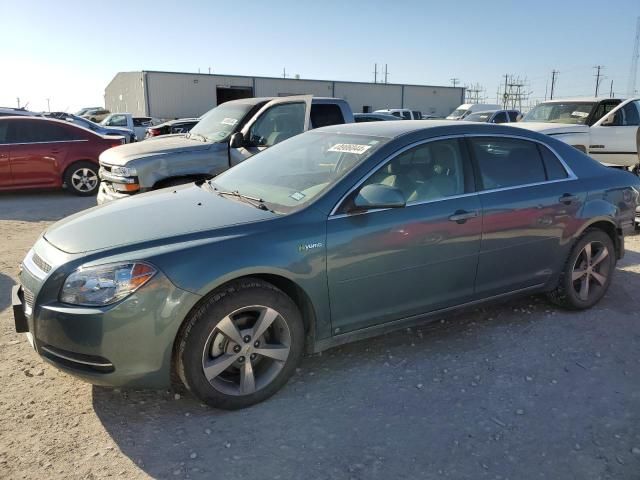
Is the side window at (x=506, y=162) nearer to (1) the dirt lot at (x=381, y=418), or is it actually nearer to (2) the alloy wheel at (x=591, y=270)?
(2) the alloy wheel at (x=591, y=270)

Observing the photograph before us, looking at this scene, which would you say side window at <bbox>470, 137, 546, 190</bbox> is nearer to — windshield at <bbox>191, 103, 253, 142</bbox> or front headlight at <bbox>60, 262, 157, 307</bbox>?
front headlight at <bbox>60, 262, 157, 307</bbox>

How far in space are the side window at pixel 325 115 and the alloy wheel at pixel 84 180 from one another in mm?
5394

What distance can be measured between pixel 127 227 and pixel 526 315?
3339mm

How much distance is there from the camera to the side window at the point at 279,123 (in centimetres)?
772

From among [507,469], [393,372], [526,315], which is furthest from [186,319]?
[526,315]

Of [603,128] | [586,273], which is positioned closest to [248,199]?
[586,273]

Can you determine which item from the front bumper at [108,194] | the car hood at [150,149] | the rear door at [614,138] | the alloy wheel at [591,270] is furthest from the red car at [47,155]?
the rear door at [614,138]

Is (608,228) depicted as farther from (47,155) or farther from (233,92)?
(233,92)

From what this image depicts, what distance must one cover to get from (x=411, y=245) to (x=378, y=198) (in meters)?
0.45

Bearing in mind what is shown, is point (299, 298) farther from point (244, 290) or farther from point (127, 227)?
point (127, 227)

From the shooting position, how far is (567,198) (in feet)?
14.3

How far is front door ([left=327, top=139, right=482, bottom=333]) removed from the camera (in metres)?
3.38

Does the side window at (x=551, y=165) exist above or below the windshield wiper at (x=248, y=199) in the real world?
above

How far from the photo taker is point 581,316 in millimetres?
4629
